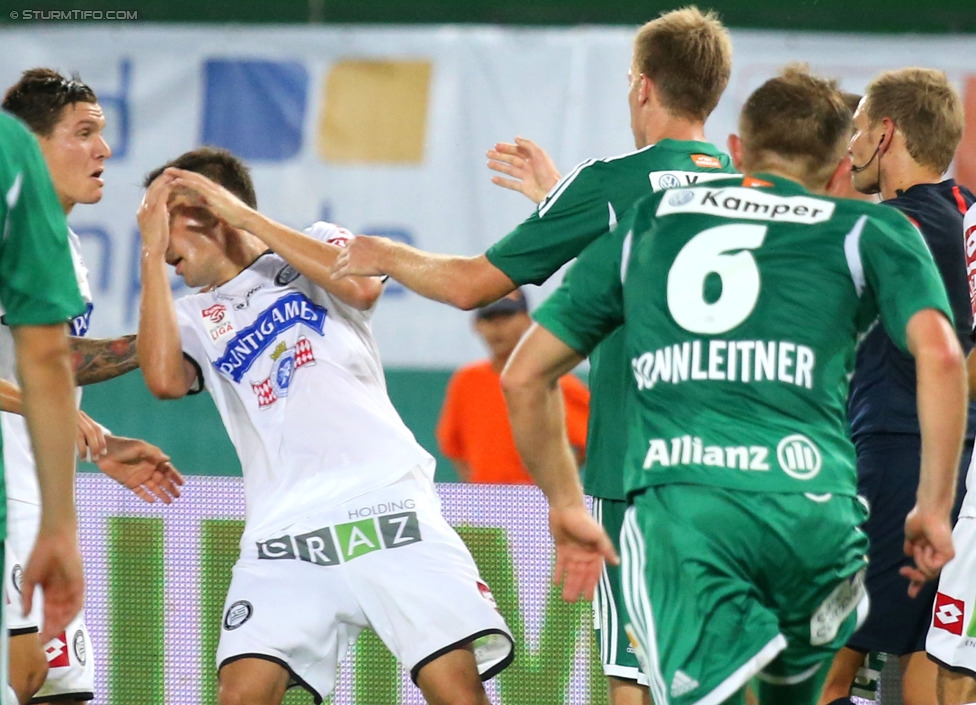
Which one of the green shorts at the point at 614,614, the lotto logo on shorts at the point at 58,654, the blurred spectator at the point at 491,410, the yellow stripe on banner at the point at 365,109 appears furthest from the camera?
the yellow stripe on banner at the point at 365,109

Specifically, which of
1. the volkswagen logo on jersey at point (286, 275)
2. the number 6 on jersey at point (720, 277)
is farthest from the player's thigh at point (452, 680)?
the number 6 on jersey at point (720, 277)

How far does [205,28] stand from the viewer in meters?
8.72

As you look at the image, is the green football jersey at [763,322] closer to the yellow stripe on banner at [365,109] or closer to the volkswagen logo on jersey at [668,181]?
the volkswagen logo on jersey at [668,181]

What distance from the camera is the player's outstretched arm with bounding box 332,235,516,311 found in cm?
407

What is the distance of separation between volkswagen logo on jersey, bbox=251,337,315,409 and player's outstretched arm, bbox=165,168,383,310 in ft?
0.68

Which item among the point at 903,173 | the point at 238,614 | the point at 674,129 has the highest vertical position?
the point at 674,129

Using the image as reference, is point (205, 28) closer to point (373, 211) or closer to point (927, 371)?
point (373, 211)

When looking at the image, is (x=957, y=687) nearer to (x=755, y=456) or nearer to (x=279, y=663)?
(x=755, y=456)

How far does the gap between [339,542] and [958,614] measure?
75.2 inches

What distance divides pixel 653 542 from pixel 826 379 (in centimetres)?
53

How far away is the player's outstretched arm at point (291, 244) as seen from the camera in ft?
14.5

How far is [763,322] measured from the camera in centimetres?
310

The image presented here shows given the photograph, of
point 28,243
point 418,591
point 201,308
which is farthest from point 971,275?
point 28,243

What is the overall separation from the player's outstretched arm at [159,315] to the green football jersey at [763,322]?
1.88 metres
